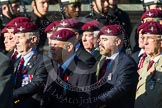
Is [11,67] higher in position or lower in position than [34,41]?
higher

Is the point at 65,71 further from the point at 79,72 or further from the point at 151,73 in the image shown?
the point at 151,73

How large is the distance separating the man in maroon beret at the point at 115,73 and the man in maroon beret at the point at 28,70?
2.52ft

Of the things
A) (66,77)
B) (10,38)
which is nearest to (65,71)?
(66,77)

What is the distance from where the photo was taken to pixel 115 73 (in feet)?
24.1

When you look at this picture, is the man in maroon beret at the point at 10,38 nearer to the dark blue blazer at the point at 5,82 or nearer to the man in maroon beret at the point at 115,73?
the man in maroon beret at the point at 115,73

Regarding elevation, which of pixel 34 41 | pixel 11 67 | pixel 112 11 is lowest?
pixel 112 11

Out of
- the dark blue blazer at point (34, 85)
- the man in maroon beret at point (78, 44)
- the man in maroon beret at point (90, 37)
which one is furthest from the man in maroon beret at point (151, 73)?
the dark blue blazer at point (34, 85)

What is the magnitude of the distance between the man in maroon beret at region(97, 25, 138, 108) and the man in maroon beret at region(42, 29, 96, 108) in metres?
→ 0.32

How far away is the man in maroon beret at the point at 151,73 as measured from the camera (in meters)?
7.63

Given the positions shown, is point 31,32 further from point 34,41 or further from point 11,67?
point 11,67

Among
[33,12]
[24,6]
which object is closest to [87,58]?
[33,12]

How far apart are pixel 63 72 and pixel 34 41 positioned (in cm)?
70

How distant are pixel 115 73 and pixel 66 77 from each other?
2.49 ft

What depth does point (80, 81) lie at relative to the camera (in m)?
6.87
